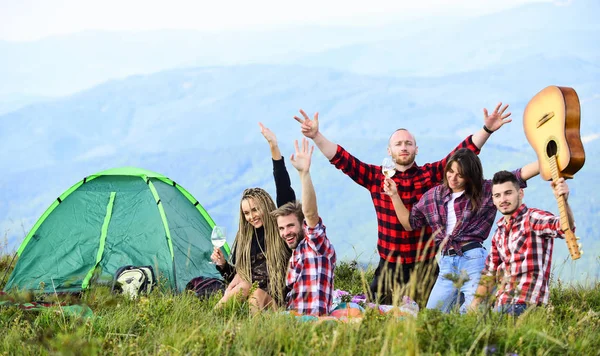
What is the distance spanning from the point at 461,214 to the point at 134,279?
132 inches

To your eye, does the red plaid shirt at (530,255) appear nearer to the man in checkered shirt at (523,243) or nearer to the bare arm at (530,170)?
the man in checkered shirt at (523,243)

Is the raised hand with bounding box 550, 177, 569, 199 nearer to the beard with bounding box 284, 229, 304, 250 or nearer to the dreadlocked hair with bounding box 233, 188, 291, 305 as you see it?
the beard with bounding box 284, 229, 304, 250

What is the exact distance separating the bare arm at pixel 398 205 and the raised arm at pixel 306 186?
2.17 feet

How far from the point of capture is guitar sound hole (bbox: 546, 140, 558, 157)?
5324 mm

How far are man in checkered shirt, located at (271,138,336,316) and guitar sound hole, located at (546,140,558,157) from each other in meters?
1.75

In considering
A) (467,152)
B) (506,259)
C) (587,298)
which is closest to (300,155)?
(467,152)

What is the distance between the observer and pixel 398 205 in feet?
19.1

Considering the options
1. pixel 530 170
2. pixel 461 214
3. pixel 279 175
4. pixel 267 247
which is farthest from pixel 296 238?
pixel 530 170

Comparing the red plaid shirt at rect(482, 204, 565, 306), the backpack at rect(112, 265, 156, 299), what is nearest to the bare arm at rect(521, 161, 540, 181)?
the red plaid shirt at rect(482, 204, 565, 306)

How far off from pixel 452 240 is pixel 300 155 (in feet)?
4.58

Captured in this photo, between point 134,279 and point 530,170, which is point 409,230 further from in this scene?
point 134,279

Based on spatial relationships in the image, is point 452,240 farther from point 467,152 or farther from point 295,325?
point 295,325

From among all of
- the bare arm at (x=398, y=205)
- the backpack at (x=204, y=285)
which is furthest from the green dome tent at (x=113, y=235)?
the bare arm at (x=398, y=205)

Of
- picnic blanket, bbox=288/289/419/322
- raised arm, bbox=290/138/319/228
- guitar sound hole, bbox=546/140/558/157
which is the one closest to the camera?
picnic blanket, bbox=288/289/419/322
